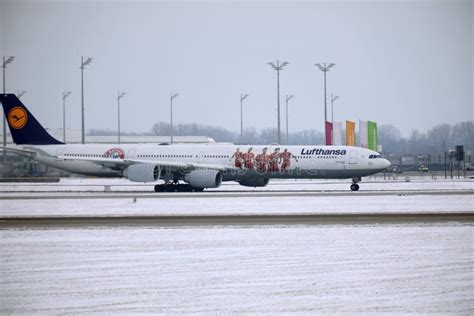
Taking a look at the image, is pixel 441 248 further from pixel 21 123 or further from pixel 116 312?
pixel 21 123

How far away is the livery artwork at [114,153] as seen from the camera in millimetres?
54344

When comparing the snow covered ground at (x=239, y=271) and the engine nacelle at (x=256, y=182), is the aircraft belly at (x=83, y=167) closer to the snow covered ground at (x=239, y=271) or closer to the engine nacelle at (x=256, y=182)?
the engine nacelle at (x=256, y=182)

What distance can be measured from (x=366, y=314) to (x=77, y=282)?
6.00 meters

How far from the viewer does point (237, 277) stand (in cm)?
1652

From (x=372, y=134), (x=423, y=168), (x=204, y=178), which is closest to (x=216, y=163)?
(x=204, y=178)

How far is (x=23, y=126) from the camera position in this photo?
5650 centimetres

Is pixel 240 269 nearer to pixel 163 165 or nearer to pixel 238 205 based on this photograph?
pixel 238 205

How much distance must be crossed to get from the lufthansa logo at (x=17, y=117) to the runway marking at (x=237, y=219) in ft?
89.8

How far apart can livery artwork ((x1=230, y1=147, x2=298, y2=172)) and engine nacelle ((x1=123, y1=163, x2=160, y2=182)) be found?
16.9ft

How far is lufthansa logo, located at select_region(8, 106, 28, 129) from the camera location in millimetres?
56500

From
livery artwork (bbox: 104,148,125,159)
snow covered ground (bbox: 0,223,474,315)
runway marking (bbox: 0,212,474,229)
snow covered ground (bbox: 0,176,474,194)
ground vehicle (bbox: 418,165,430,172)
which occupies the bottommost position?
snow covered ground (bbox: 0,223,474,315)

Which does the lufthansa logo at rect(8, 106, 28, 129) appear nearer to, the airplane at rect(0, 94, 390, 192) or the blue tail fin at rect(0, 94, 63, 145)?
the blue tail fin at rect(0, 94, 63, 145)

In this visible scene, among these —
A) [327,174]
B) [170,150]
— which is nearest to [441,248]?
[327,174]

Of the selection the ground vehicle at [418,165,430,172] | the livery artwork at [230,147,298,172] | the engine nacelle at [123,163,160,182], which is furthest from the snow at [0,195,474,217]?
the ground vehicle at [418,165,430,172]
